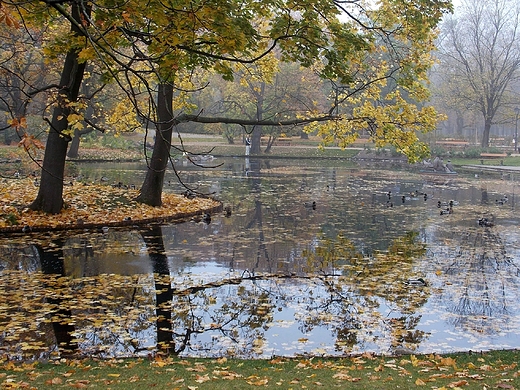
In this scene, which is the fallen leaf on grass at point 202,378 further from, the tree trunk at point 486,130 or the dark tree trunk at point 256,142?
the tree trunk at point 486,130

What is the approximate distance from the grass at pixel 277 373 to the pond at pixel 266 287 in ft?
1.93

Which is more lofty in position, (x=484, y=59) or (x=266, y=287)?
(x=484, y=59)

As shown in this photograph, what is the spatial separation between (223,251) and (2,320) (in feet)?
18.1

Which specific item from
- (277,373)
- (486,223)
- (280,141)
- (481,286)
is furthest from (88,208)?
(280,141)

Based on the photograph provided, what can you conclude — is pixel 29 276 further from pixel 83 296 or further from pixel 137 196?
→ pixel 137 196

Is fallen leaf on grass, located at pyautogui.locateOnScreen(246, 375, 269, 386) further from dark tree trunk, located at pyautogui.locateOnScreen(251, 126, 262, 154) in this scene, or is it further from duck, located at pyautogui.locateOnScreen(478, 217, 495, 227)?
dark tree trunk, located at pyautogui.locateOnScreen(251, 126, 262, 154)

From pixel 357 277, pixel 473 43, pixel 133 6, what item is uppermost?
pixel 473 43

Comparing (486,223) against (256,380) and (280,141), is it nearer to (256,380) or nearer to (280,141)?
(256,380)

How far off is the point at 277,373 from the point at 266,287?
Answer: 4020mm

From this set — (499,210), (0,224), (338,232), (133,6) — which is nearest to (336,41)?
(338,232)

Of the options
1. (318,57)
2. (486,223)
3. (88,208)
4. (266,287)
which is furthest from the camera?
(486,223)

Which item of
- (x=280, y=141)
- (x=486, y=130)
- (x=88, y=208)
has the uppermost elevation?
(x=486, y=130)

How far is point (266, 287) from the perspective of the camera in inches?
376

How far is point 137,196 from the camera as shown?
17828mm
